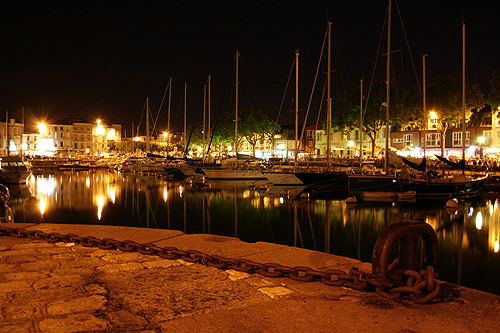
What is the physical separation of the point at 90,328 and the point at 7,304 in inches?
53.5

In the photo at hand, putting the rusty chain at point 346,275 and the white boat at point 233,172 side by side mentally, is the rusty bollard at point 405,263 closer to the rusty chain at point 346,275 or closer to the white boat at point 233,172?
the rusty chain at point 346,275

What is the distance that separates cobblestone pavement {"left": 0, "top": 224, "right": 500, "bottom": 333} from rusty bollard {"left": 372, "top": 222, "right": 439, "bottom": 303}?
175 millimetres

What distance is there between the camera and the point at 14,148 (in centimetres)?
11844

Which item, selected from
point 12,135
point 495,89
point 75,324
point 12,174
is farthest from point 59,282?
point 12,135

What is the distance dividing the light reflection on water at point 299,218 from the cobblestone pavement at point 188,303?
6.88m

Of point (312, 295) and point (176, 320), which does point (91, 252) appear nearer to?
point (176, 320)

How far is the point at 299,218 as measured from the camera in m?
22.7

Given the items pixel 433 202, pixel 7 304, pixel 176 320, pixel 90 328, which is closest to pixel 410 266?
pixel 176 320

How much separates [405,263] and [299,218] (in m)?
17.3

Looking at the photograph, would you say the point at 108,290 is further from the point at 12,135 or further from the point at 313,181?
the point at 12,135

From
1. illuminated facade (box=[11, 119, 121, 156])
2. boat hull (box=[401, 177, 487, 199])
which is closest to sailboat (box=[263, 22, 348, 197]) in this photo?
boat hull (box=[401, 177, 487, 199])

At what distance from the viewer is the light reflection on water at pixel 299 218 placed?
14773 millimetres

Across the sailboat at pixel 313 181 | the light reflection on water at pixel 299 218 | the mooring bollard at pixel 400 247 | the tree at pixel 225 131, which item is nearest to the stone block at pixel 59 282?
the mooring bollard at pixel 400 247

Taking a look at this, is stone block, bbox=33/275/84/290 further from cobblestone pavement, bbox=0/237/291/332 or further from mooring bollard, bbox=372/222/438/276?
mooring bollard, bbox=372/222/438/276
